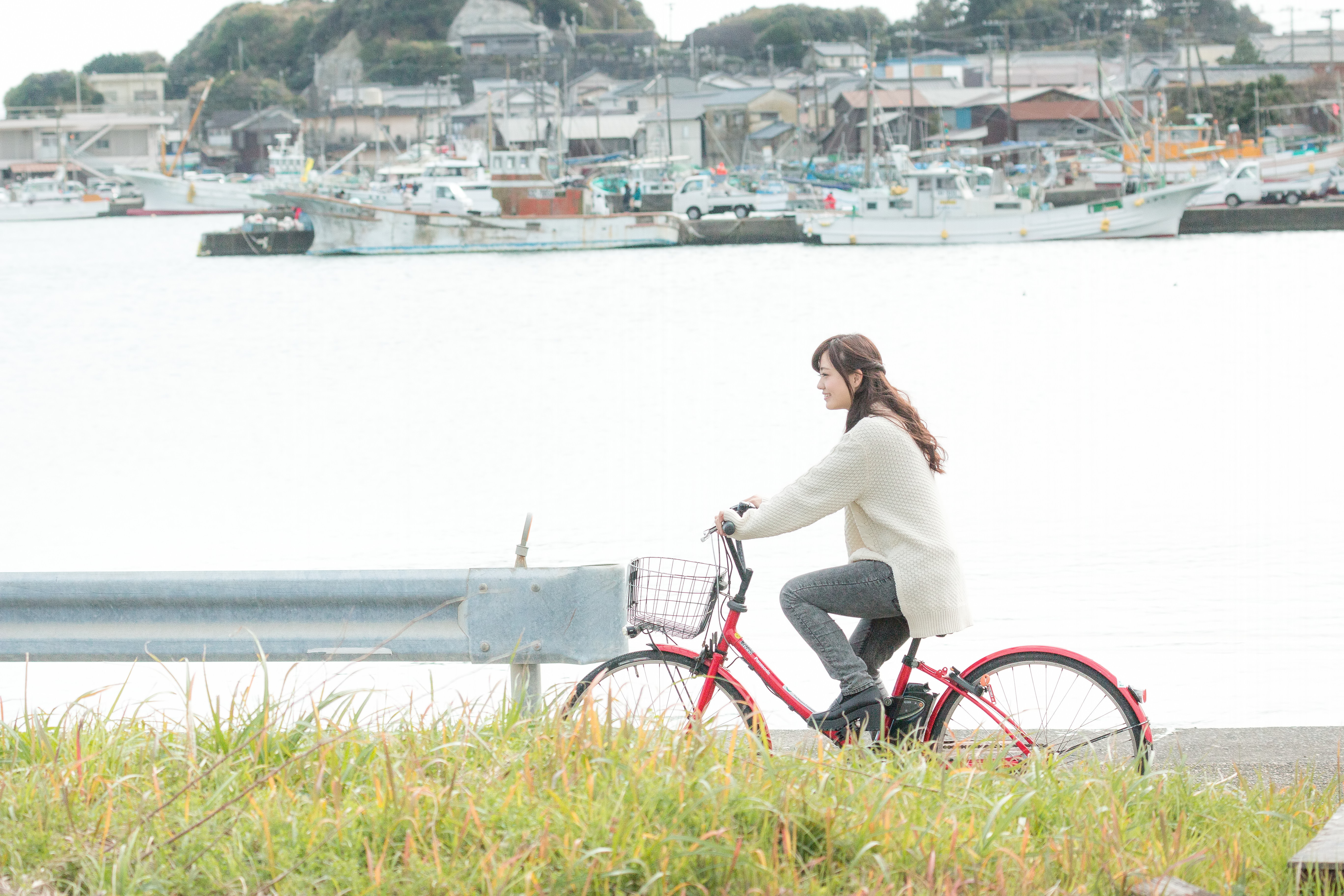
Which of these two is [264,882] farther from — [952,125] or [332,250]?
[952,125]

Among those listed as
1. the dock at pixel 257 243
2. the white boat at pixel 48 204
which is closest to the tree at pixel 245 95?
the white boat at pixel 48 204

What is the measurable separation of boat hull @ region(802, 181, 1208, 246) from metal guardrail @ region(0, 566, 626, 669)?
46418 mm

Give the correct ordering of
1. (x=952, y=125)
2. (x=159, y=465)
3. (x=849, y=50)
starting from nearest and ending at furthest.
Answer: (x=159, y=465)
(x=952, y=125)
(x=849, y=50)

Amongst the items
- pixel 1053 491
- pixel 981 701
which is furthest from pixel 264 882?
pixel 1053 491

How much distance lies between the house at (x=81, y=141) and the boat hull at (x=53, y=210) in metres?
35.3

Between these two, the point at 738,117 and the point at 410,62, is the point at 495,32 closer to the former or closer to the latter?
the point at 410,62

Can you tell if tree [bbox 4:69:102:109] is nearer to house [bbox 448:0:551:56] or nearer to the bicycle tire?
house [bbox 448:0:551:56]

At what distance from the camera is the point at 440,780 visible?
10.2 ft

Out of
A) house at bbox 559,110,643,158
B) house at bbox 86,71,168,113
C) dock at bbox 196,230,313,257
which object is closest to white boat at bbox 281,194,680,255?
dock at bbox 196,230,313,257

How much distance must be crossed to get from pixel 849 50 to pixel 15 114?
82.2 meters

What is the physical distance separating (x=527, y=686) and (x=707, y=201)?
57.6m

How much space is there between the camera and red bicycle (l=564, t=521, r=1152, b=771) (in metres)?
3.53

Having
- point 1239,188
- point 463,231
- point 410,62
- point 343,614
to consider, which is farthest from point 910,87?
point 410,62

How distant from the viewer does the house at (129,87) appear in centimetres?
15638
